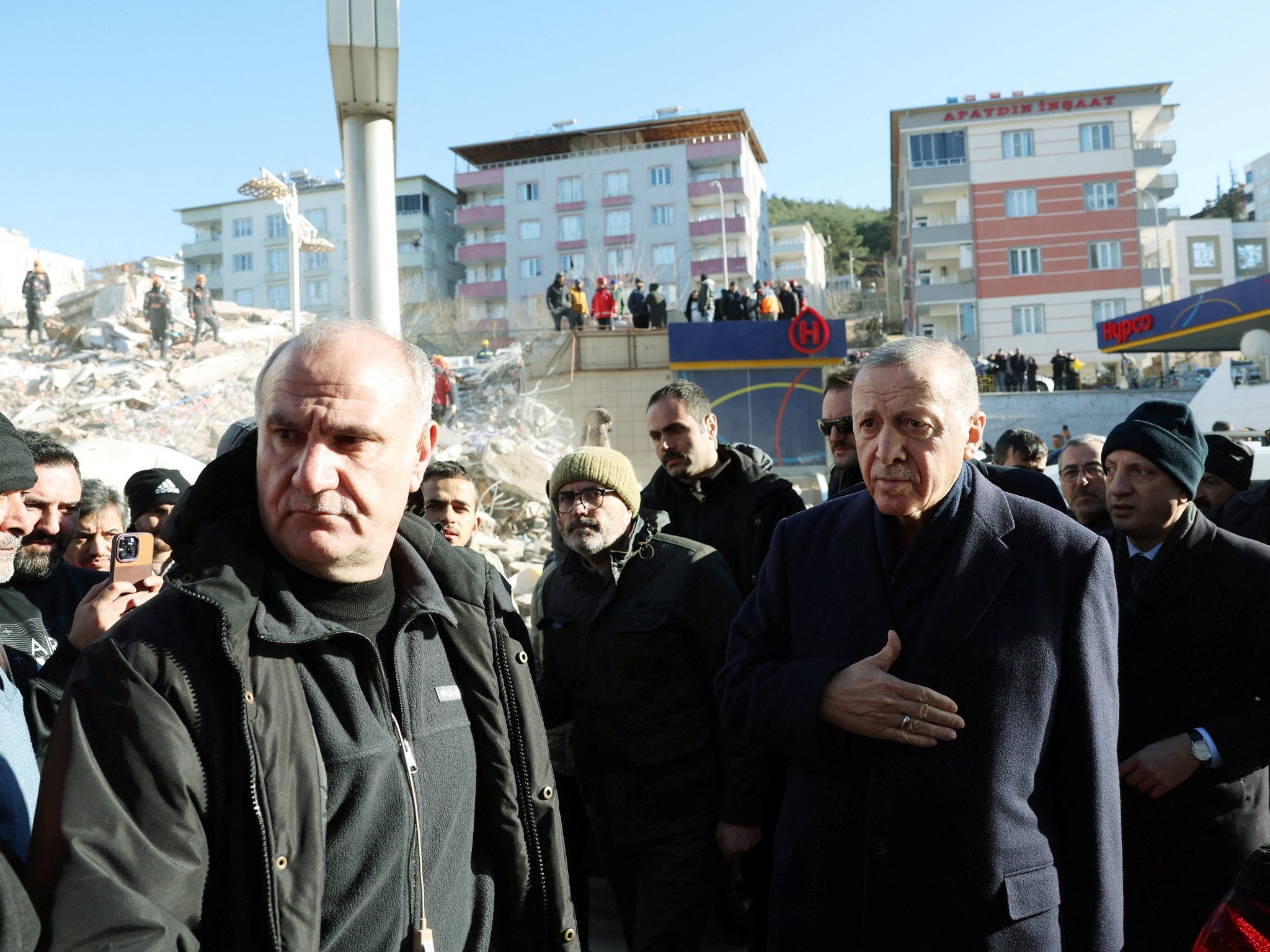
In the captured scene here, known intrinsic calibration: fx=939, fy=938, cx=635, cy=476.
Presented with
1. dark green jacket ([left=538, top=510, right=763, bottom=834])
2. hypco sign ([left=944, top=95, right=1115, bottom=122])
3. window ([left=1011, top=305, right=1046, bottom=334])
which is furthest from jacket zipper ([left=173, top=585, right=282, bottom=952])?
hypco sign ([left=944, top=95, right=1115, bottom=122])

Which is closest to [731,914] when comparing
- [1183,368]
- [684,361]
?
[684,361]

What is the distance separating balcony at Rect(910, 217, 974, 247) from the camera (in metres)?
49.6

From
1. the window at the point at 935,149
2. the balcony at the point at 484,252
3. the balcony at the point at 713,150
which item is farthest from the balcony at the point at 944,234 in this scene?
the balcony at the point at 484,252

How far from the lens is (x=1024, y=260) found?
48.5 meters

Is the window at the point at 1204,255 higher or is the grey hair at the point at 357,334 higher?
the window at the point at 1204,255

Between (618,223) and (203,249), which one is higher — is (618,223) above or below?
below

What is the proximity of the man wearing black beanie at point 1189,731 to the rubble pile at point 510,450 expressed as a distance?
22.5 ft

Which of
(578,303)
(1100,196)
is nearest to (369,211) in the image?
(578,303)

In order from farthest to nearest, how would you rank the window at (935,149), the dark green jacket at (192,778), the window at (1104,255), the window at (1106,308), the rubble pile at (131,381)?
Result: 1. the window at (935,149)
2. the window at (1104,255)
3. the window at (1106,308)
4. the rubble pile at (131,381)
5. the dark green jacket at (192,778)

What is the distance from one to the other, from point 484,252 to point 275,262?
22750mm

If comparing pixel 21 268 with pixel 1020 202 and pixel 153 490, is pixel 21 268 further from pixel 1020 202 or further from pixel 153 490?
pixel 153 490

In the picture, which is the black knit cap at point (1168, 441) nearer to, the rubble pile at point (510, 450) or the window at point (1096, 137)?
the rubble pile at point (510, 450)

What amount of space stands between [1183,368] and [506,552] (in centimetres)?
3606

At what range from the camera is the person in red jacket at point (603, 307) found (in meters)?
25.4
